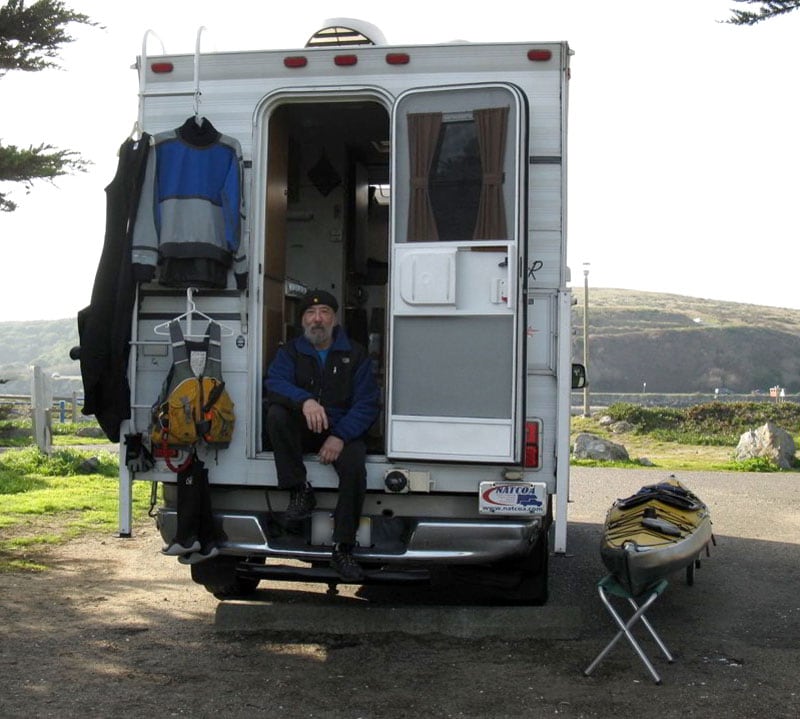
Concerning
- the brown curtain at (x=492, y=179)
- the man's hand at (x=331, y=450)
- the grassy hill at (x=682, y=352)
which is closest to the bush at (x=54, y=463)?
the man's hand at (x=331, y=450)

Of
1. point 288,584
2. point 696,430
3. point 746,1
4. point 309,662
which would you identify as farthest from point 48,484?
point 696,430

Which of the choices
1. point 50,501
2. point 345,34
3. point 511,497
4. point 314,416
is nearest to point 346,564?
point 314,416

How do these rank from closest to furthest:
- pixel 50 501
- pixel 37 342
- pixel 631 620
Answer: pixel 631 620 < pixel 50 501 < pixel 37 342

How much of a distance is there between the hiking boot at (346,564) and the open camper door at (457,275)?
577 millimetres

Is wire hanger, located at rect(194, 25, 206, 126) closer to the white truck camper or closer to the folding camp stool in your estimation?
the white truck camper

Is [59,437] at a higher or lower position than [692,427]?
lower

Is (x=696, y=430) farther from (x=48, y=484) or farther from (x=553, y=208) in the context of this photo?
(x=553, y=208)

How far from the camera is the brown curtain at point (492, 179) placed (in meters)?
5.98

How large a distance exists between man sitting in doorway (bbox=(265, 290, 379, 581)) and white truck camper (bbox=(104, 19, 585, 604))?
121mm

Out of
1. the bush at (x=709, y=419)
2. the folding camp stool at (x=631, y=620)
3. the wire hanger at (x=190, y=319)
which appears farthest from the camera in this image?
the bush at (x=709, y=419)

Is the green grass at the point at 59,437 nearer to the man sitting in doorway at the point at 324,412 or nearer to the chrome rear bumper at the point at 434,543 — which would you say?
the man sitting in doorway at the point at 324,412

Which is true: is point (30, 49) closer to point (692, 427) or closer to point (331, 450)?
point (331, 450)

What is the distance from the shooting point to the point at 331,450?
6117mm

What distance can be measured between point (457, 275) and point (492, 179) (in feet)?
1.71
